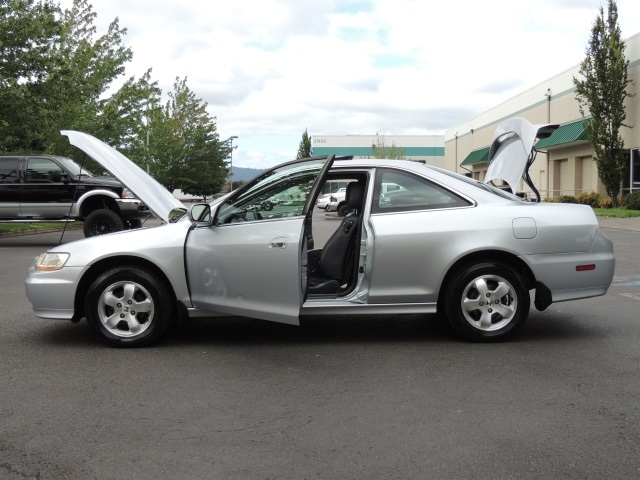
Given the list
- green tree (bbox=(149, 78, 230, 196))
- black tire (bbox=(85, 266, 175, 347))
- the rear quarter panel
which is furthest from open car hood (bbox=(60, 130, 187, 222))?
green tree (bbox=(149, 78, 230, 196))

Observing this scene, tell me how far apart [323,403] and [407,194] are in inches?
91.1

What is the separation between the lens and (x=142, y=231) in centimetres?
612

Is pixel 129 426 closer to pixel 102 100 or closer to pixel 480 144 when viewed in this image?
pixel 102 100

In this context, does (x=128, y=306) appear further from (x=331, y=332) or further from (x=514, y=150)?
(x=514, y=150)

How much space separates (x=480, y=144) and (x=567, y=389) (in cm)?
5593

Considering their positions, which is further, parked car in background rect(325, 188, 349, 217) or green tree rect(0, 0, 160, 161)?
parked car in background rect(325, 188, 349, 217)

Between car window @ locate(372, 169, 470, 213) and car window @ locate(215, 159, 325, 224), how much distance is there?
591 millimetres

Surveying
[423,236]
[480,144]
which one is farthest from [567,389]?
[480,144]

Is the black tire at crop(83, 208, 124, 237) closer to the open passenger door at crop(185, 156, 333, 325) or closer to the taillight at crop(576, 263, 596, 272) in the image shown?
the open passenger door at crop(185, 156, 333, 325)

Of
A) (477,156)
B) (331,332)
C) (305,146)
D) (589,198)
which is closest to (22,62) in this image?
(331,332)

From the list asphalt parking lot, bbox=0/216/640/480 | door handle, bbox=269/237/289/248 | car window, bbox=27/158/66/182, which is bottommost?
asphalt parking lot, bbox=0/216/640/480

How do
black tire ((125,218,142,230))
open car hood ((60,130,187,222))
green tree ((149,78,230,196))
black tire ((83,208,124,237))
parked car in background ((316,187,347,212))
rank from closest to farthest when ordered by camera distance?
1. open car hood ((60,130,187,222))
2. black tire ((83,208,124,237))
3. black tire ((125,218,142,230))
4. parked car in background ((316,187,347,212))
5. green tree ((149,78,230,196))

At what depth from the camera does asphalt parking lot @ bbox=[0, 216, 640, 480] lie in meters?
3.55

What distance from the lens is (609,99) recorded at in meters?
32.1
